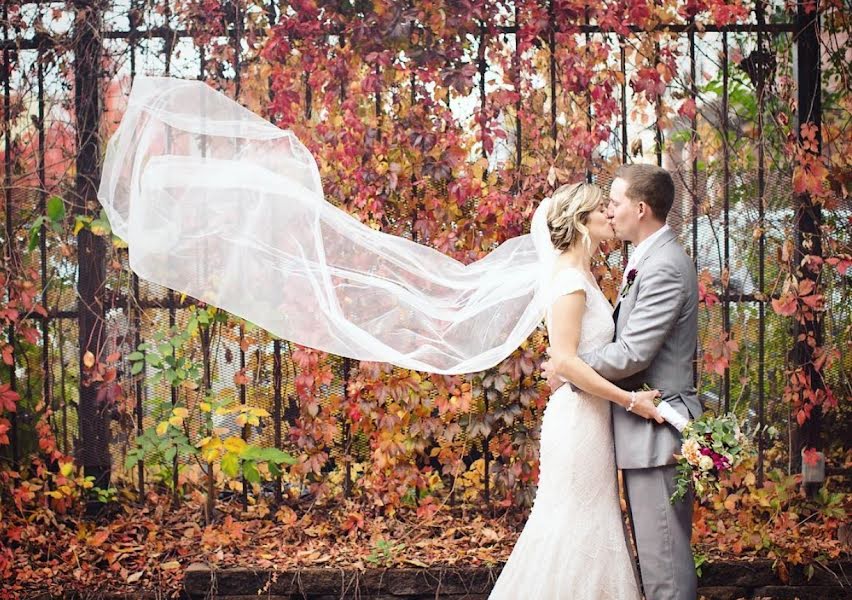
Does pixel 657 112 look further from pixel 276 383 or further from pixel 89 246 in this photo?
pixel 89 246

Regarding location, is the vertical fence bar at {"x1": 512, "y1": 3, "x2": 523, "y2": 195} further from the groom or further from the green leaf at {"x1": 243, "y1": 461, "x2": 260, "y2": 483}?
the green leaf at {"x1": 243, "y1": 461, "x2": 260, "y2": 483}

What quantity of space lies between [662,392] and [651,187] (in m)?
0.74

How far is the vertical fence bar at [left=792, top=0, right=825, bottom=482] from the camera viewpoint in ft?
16.5

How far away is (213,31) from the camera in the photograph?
5.09 m

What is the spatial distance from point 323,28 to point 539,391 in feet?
6.88

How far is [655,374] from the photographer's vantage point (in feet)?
12.0

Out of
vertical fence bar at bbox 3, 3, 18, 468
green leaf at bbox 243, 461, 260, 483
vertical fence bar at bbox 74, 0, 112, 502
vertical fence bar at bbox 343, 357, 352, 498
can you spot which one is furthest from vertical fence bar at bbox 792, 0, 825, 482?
vertical fence bar at bbox 3, 3, 18, 468

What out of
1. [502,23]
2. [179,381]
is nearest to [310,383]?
[179,381]

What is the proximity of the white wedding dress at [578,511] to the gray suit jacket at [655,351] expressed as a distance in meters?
0.09

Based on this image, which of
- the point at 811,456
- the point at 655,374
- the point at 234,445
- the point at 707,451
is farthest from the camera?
the point at 811,456

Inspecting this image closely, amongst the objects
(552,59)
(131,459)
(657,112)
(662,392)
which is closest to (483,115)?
(552,59)

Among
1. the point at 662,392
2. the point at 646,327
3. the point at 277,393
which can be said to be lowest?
the point at 277,393

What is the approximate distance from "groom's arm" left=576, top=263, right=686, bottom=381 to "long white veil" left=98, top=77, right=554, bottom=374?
376 millimetres

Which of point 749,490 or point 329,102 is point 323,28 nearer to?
point 329,102
